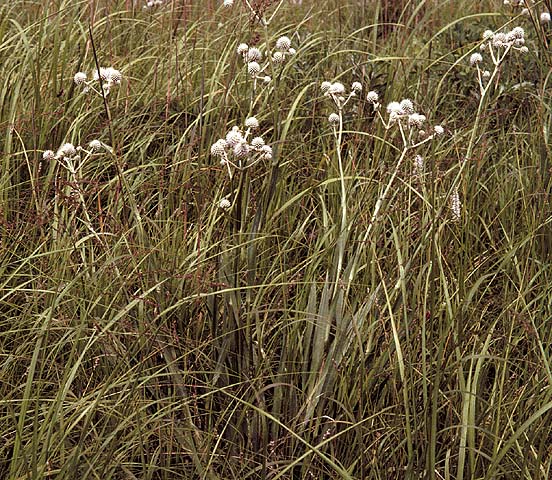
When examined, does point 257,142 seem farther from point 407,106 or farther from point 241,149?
point 407,106

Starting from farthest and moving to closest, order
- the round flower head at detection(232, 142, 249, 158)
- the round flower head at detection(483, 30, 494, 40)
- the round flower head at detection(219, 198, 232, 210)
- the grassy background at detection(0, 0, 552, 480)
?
the round flower head at detection(483, 30, 494, 40) < the round flower head at detection(219, 198, 232, 210) < the round flower head at detection(232, 142, 249, 158) < the grassy background at detection(0, 0, 552, 480)

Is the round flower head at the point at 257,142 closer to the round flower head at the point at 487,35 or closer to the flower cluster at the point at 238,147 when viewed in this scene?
the flower cluster at the point at 238,147

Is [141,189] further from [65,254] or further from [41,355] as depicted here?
[41,355]

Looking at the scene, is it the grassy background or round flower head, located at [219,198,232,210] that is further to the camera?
round flower head, located at [219,198,232,210]

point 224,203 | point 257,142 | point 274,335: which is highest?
point 257,142

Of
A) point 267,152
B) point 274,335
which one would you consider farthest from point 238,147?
point 274,335

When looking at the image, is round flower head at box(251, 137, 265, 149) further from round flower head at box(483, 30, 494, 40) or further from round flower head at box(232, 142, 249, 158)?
round flower head at box(483, 30, 494, 40)

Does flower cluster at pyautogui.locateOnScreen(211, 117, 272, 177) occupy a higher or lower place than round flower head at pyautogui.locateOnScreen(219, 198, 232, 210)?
higher

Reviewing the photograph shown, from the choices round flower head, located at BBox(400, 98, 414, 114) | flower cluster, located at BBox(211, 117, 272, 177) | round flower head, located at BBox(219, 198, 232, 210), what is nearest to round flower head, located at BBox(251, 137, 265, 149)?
flower cluster, located at BBox(211, 117, 272, 177)

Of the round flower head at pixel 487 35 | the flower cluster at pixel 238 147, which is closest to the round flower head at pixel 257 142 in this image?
the flower cluster at pixel 238 147

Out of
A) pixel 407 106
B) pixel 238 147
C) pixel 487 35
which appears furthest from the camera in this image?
pixel 487 35

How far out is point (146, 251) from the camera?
224 cm

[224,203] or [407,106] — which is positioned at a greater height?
[407,106]

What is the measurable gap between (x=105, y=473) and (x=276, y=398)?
0.42m
